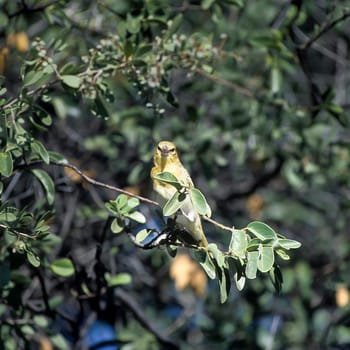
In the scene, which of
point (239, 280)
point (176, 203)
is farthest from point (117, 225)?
point (239, 280)

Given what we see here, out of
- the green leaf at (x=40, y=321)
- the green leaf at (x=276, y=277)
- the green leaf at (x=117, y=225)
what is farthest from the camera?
the green leaf at (x=40, y=321)

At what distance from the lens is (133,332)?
3359 millimetres

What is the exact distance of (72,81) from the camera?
87.8 inches

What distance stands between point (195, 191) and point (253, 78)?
219 cm

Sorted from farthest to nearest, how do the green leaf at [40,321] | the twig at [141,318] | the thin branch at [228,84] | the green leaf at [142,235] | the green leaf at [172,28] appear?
the twig at [141,318] → the thin branch at [228,84] → the green leaf at [40,321] → the green leaf at [172,28] → the green leaf at [142,235]

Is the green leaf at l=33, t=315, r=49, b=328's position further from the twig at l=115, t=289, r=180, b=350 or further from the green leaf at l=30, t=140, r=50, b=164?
the green leaf at l=30, t=140, r=50, b=164

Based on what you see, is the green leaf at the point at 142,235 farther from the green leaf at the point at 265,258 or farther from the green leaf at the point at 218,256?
the green leaf at the point at 265,258

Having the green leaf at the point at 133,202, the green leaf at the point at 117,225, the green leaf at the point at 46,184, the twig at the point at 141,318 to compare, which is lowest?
the twig at the point at 141,318

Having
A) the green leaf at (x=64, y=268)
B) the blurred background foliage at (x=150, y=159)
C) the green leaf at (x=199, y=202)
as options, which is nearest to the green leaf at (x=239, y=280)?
the green leaf at (x=199, y=202)

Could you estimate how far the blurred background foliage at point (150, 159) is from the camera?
2457 millimetres

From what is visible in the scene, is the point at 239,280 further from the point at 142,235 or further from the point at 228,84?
the point at 228,84

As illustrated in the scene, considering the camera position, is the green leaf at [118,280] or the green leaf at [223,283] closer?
the green leaf at [223,283]

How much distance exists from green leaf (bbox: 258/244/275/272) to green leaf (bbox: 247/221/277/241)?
0.08ft

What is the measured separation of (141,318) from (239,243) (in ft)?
4.39
